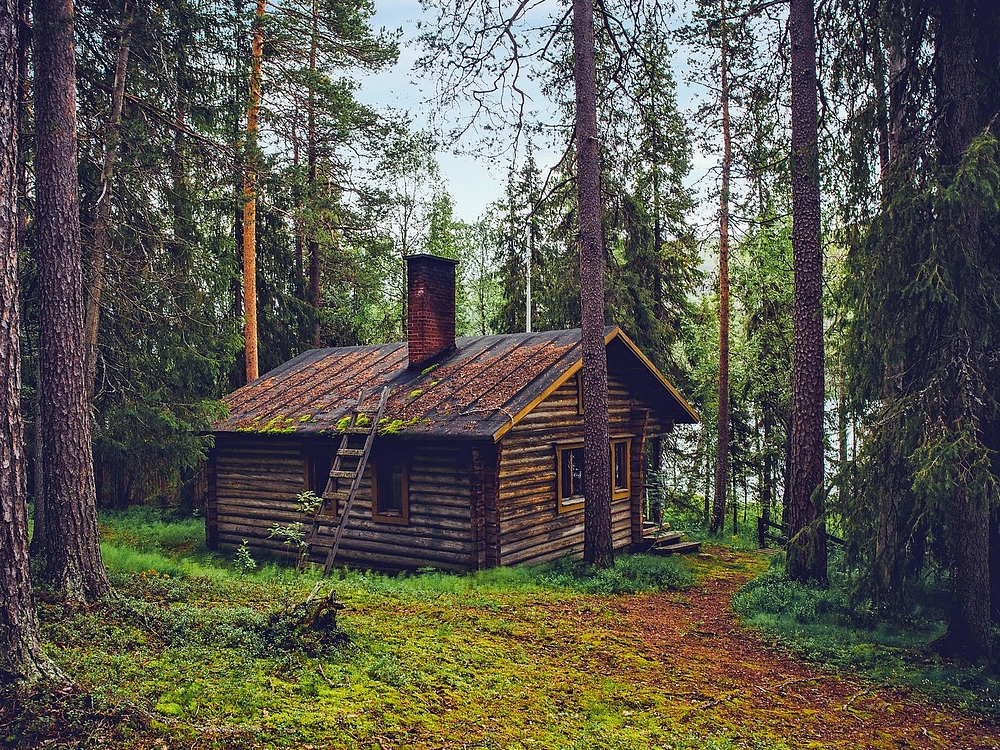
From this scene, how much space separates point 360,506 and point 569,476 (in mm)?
4635

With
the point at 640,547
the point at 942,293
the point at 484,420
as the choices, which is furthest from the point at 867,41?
the point at 640,547

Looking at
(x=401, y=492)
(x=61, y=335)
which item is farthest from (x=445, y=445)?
(x=61, y=335)

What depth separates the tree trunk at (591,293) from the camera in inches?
514

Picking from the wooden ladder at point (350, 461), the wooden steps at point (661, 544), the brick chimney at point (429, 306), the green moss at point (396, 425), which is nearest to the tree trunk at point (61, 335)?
the wooden ladder at point (350, 461)

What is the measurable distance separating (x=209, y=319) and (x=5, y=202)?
9.57 m

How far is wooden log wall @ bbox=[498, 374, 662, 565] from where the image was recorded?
13.9m

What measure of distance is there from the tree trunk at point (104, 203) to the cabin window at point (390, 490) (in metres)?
5.60

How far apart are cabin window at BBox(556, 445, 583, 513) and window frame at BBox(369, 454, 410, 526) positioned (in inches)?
128

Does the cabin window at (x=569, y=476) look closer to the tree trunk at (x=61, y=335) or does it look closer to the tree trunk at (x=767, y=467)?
the tree trunk at (x=61, y=335)

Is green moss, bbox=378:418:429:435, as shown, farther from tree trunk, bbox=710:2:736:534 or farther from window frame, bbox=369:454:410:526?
tree trunk, bbox=710:2:736:534

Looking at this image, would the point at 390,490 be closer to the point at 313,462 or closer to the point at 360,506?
the point at 360,506

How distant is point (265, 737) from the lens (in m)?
5.28

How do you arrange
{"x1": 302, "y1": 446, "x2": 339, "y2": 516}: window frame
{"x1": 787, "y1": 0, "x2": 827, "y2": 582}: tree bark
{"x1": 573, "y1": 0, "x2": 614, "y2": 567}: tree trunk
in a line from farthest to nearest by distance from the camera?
1. {"x1": 302, "y1": 446, "x2": 339, "y2": 516}: window frame
2. {"x1": 573, "y1": 0, "x2": 614, "y2": 567}: tree trunk
3. {"x1": 787, "y1": 0, "x2": 827, "y2": 582}: tree bark

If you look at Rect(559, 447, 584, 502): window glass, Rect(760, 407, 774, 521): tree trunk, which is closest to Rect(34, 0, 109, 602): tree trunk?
Rect(559, 447, 584, 502): window glass
